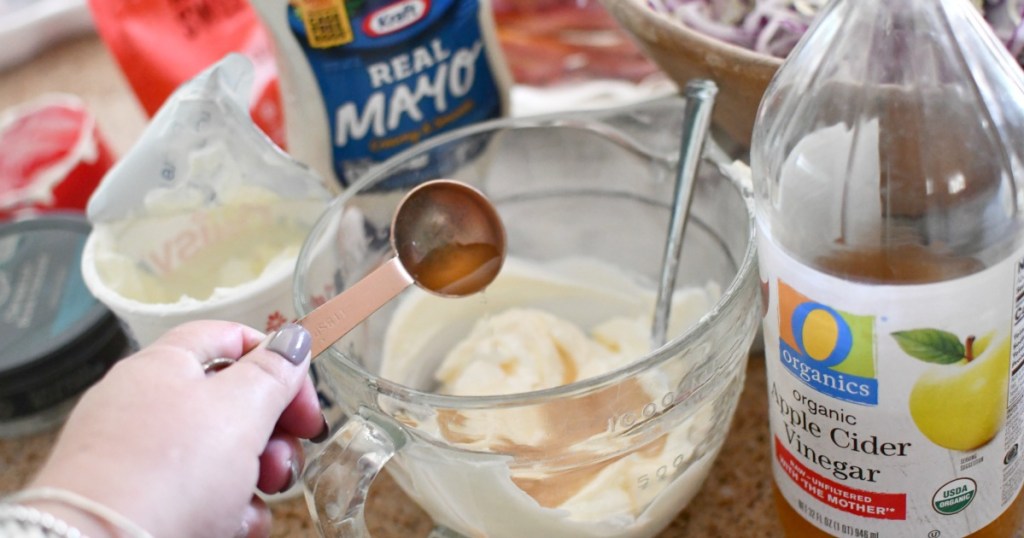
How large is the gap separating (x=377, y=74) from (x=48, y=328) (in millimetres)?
305

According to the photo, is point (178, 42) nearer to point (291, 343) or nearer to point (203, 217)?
point (203, 217)

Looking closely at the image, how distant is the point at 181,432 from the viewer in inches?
16.0

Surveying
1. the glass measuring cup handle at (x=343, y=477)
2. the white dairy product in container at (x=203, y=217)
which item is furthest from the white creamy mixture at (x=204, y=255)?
the glass measuring cup handle at (x=343, y=477)

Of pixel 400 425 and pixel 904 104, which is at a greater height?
pixel 904 104

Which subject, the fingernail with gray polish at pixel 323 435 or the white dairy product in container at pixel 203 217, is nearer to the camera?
the fingernail with gray polish at pixel 323 435

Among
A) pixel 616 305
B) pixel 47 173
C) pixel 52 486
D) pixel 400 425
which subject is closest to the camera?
pixel 52 486

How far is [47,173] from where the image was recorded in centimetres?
91

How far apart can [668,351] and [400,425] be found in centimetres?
13

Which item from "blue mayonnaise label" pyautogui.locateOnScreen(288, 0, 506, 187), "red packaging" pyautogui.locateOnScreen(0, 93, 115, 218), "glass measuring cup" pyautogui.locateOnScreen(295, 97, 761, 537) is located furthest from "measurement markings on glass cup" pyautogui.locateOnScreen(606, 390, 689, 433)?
"red packaging" pyautogui.locateOnScreen(0, 93, 115, 218)

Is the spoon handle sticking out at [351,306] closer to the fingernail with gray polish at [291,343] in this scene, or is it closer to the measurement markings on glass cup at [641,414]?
the fingernail with gray polish at [291,343]

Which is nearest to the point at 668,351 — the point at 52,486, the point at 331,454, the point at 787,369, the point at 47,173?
the point at 787,369

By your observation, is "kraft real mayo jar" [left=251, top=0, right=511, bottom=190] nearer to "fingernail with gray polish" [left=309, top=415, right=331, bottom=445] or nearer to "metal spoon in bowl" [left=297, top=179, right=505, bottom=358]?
"metal spoon in bowl" [left=297, top=179, right=505, bottom=358]

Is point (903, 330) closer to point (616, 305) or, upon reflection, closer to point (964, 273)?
point (964, 273)

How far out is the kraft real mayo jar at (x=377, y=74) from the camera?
73 cm
